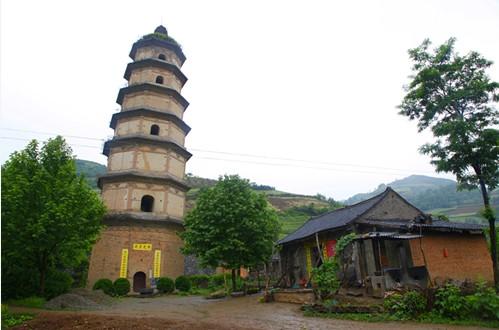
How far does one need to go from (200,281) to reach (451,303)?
21142mm

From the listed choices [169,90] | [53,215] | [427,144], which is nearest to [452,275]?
[427,144]

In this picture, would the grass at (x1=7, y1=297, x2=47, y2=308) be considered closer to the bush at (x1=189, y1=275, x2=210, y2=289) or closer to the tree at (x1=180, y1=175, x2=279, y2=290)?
the tree at (x1=180, y1=175, x2=279, y2=290)

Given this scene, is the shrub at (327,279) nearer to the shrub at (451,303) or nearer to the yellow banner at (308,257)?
the shrub at (451,303)

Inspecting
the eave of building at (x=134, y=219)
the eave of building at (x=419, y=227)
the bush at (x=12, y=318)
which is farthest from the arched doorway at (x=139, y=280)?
the eave of building at (x=419, y=227)

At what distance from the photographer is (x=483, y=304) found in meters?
10.4

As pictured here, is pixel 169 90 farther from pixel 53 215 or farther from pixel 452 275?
pixel 452 275

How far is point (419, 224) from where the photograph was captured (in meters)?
16.6

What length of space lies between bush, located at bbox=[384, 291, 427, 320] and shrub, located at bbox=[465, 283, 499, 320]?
1.32 metres

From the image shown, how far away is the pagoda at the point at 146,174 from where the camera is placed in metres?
24.2

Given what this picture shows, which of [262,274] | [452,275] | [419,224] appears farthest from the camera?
[262,274]

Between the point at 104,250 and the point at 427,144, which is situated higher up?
the point at 427,144

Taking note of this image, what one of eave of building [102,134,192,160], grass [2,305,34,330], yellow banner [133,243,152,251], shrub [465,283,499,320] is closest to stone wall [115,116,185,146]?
eave of building [102,134,192,160]

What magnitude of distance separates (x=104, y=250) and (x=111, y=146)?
8.09 metres

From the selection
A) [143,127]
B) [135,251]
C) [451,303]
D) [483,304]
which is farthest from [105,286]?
[483,304]
